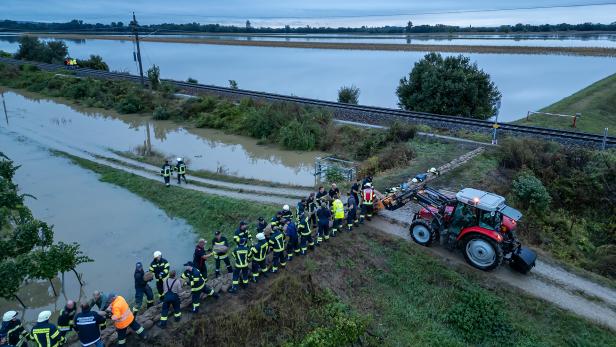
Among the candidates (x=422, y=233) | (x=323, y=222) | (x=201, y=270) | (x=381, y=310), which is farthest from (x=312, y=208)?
(x=381, y=310)

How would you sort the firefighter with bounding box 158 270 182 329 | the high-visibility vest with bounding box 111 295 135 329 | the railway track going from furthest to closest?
the railway track
the firefighter with bounding box 158 270 182 329
the high-visibility vest with bounding box 111 295 135 329

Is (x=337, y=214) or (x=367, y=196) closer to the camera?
(x=337, y=214)

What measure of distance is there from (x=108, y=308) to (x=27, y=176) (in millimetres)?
18789

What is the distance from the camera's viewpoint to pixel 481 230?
1137 cm

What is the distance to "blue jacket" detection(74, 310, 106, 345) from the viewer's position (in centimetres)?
852

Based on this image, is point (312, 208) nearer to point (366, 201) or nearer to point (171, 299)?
point (366, 201)

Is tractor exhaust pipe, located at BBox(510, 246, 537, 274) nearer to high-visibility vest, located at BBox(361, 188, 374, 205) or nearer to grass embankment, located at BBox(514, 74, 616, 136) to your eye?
high-visibility vest, located at BBox(361, 188, 374, 205)

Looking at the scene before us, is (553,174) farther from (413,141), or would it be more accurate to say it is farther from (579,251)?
(413,141)

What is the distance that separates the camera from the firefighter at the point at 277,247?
38.9 feet

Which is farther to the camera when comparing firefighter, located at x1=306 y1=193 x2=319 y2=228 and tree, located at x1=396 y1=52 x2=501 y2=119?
tree, located at x1=396 y1=52 x2=501 y2=119

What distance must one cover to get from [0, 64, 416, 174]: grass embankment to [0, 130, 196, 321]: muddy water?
10.7 m

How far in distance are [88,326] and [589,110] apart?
41530mm

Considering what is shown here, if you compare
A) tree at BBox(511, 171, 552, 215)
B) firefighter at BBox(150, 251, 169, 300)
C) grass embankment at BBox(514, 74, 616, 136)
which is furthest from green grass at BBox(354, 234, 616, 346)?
grass embankment at BBox(514, 74, 616, 136)

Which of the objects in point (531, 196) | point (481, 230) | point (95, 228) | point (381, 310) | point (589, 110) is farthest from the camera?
point (589, 110)
